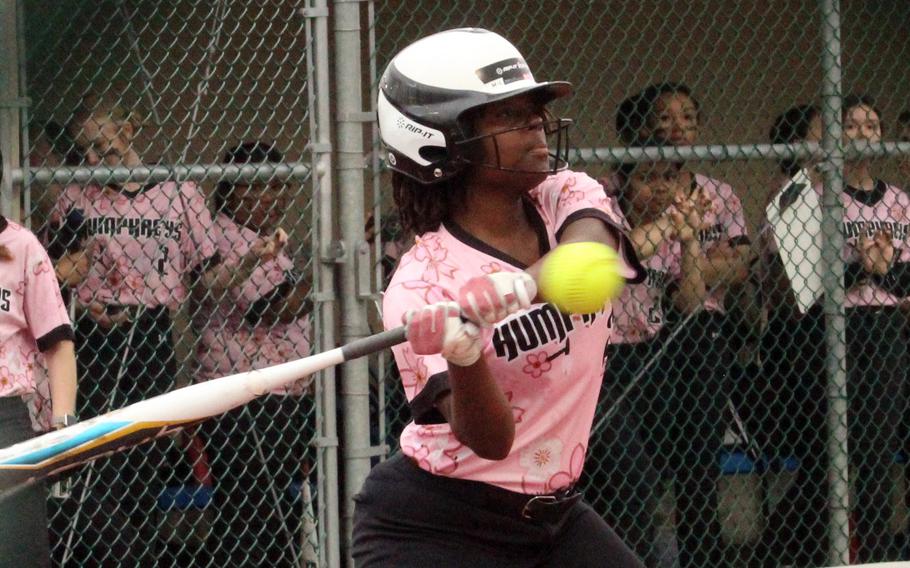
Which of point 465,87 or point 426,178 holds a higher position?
point 465,87

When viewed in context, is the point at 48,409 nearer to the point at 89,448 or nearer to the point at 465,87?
the point at 89,448

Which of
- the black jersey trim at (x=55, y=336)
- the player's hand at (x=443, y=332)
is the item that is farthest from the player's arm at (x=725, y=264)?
the player's hand at (x=443, y=332)

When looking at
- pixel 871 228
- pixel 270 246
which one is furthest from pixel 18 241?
pixel 871 228

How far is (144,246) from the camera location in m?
5.17

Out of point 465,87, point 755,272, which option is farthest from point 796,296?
point 465,87

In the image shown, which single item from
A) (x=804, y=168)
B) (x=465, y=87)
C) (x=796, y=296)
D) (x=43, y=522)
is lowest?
(x=43, y=522)

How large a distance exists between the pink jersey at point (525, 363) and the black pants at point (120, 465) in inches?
85.0

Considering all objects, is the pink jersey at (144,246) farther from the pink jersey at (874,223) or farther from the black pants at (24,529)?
the pink jersey at (874,223)

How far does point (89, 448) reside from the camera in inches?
112

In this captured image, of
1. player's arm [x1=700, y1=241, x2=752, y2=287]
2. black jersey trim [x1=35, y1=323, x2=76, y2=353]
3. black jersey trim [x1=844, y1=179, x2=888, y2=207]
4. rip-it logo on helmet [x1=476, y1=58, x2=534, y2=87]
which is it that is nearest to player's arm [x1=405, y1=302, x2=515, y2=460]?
rip-it logo on helmet [x1=476, y1=58, x2=534, y2=87]

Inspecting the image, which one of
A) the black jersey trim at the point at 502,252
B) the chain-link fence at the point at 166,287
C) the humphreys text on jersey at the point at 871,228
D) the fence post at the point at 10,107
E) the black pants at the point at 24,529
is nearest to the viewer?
the black jersey trim at the point at 502,252

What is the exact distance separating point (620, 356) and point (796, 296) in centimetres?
73

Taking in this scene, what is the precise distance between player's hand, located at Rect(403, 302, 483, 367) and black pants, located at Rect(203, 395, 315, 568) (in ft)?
8.46

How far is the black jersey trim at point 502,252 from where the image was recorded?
10.2 ft
